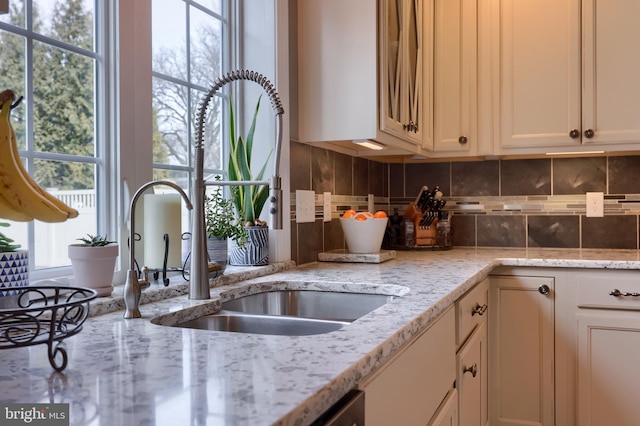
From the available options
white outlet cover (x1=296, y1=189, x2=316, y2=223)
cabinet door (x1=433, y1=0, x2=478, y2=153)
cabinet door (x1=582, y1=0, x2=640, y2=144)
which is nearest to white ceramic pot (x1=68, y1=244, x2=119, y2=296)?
white outlet cover (x1=296, y1=189, x2=316, y2=223)

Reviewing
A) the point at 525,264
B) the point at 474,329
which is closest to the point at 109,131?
the point at 474,329

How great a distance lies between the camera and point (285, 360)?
0.84 m

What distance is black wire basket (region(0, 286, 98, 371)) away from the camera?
771 mm

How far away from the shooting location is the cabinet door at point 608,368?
221cm

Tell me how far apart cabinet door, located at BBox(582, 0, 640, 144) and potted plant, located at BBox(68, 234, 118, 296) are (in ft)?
7.10

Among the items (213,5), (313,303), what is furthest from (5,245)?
(213,5)

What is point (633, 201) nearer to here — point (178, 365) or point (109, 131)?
point (109, 131)

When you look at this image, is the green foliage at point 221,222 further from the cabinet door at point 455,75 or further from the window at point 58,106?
the cabinet door at point 455,75

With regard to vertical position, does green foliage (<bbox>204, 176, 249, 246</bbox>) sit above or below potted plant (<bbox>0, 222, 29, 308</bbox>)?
above

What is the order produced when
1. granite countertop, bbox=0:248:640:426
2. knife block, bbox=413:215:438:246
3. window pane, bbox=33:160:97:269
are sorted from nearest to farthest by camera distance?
granite countertop, bbox=0:248:640:426, window pane, bbox=33:160:97:269, knife block, bbox=413:215:438:246

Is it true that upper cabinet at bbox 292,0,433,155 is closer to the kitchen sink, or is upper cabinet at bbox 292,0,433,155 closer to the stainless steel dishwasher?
the kitchen sink

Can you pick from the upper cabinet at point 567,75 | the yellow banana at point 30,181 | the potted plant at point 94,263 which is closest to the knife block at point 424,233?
the upper cabinet at point 567,75

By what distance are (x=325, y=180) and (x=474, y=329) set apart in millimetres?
879

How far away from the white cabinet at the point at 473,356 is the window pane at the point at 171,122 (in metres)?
0.98
